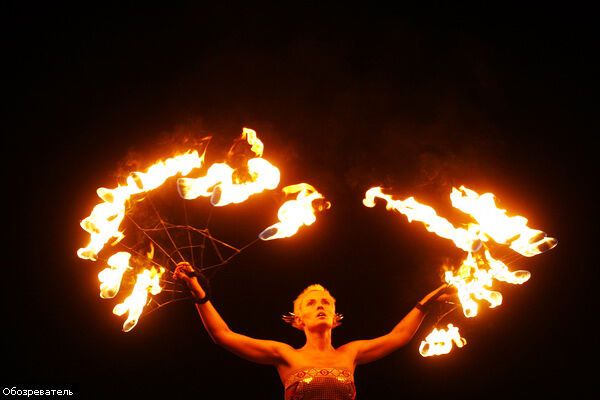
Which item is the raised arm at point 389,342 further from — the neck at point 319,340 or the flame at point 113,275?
the flame at point 113,275

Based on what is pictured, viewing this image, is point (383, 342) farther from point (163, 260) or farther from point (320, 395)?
point (163, 260)

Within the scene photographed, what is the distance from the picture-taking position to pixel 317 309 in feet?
13.6

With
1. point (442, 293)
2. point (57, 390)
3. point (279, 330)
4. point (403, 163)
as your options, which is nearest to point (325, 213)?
point (403, 163)

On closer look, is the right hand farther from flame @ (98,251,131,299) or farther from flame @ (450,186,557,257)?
flame @ (450,186,557,257)

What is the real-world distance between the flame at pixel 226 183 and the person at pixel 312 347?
19.3 inches

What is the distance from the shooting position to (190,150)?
4008 mm

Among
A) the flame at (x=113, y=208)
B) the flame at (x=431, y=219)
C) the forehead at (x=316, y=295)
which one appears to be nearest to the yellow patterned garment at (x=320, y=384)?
the forehead at (x=316, y=295)

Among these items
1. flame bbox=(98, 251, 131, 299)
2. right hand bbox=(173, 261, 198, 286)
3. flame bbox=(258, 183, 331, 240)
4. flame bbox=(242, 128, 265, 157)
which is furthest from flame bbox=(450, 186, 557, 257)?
flame bbox=(98, 251, 131, 299)

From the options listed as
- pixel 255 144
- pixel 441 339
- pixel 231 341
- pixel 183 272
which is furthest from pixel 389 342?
pixel 255 144

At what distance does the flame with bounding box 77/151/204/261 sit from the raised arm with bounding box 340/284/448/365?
Answer: 163 centimetres

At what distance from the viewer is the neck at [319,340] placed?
157 inches

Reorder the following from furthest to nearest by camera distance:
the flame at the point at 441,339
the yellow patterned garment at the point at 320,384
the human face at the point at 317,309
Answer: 1. the flame at the point at 441,339
2. the human face at the point at 317,309
3. the yellow patterned garment at the point at 320,384

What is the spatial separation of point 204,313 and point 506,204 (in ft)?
10.0

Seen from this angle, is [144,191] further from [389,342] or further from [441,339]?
[441,339]
